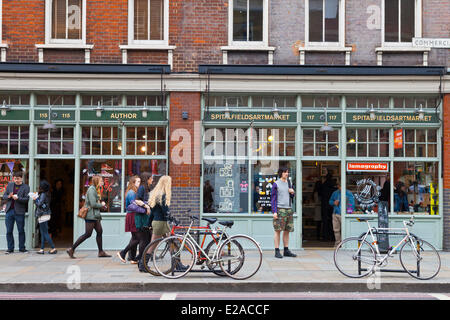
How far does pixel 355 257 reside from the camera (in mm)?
8930

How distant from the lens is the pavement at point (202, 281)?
27.6 feet

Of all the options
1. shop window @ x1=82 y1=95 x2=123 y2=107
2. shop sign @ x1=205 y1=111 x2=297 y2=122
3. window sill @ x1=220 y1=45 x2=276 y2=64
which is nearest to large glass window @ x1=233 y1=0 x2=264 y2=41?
window sill @ x1=220 y1=45 x2=276 y2=64

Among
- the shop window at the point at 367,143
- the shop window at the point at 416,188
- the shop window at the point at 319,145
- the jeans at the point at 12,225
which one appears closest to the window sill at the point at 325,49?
the shop window at the point at 367,143

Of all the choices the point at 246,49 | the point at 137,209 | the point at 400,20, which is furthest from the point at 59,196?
the point at 400,20

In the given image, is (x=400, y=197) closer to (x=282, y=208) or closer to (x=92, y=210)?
(x=282, y=208)

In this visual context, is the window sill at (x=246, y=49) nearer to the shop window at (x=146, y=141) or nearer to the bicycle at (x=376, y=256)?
the shop window at (x=146, y=141)

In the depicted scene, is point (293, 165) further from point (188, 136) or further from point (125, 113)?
point (125, 113)

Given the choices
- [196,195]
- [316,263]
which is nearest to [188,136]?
[196,195]

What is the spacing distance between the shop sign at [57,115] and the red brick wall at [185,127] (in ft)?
8.58

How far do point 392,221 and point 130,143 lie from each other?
282 inches

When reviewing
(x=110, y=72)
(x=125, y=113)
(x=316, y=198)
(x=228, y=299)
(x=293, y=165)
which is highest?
(x=110, y=72)

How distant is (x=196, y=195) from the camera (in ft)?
41.1

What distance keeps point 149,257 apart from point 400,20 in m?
9.18

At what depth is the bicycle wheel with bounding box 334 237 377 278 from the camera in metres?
8.93
